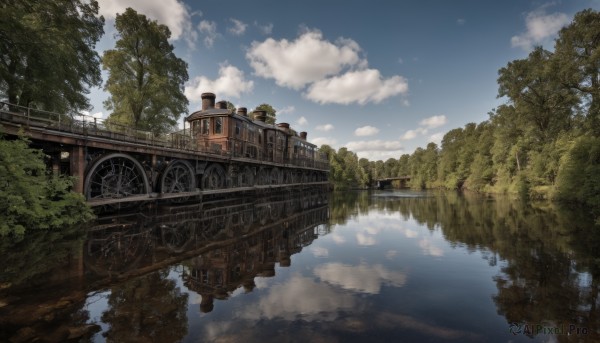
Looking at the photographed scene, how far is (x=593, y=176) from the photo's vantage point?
2102 cm

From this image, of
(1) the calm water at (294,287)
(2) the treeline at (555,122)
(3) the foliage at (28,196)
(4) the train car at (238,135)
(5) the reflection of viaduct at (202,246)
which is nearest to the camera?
(1) the calm water at (294,287)

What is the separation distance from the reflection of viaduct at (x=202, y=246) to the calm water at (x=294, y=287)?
2.8 inches

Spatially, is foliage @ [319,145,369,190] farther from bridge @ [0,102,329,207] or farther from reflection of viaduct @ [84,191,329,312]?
reflection of viaduct @ [84,191,329,312]

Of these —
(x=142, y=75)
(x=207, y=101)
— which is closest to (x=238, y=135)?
(x=207, y=101)

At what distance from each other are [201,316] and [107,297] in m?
2.36

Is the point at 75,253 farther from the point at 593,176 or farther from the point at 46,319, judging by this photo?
the point at 593,176

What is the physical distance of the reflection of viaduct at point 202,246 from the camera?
26.2ft

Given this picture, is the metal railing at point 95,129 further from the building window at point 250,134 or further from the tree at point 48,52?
the building window at point 250,134

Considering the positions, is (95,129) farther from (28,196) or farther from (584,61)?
(584,61)

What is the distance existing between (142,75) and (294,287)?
108 ft

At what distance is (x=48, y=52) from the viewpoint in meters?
17.3

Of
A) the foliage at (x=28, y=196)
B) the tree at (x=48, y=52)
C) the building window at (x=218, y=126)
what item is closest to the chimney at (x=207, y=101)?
the building window at (x=218, y=126)

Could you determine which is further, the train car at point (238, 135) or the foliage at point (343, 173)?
the foliage at point (343, 173)

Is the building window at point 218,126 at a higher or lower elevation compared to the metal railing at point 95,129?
higher
